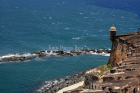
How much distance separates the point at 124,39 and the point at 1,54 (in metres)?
60.7

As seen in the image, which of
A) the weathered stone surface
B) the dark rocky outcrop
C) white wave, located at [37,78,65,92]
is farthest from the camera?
white wave, located at [37,78,65,92]

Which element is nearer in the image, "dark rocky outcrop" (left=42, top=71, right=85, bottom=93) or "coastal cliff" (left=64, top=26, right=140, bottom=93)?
"coastal cliff" (left=64, top=26, right=140, bottom=93)

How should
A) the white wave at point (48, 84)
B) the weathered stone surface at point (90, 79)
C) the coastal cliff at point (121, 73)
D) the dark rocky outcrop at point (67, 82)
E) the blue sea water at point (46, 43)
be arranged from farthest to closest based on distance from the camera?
the blue sea water at point (46, 43)
the white wave at point (48, 84)
the dark rocky outcrop at point (67, 82)
the weathered stone surface at point (90, 79)
the coastal cliff at point (121, 73)

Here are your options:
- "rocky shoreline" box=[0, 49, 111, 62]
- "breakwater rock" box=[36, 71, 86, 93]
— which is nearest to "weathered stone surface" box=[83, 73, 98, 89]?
"breakwater rock" box=[36, 71, 86, 93]

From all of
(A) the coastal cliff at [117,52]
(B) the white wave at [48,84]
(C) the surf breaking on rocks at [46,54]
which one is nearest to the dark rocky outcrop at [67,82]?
(B) the white wave at [48,84]

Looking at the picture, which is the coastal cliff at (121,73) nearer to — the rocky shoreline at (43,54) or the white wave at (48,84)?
the white wave at (48,84)

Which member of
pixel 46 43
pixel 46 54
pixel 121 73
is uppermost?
pixel 46 43

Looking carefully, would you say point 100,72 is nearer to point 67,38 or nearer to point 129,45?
point 129,45

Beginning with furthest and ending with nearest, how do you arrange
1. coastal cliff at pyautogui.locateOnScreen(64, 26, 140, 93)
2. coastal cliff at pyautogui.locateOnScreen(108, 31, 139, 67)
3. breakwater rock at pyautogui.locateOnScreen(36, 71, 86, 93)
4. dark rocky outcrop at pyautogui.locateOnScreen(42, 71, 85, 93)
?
1. breakwater rock at pyautogui.locateOnScreen(36, 71, 86, 93)
2. dark rocky outcrop at pyautogui.locateOnScreen(42, 71, 85, 93)
3. coastal cliff at pyautogui.locateOnScreen(108, 31, 139, 67)
4. coastal cliff at pyautogui.locateOnScreen(64, 26, 140, 93)

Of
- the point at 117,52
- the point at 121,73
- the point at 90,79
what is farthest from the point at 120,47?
the point at 121,73

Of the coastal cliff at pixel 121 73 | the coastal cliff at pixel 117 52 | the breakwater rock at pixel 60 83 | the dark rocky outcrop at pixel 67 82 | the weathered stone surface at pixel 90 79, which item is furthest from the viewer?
the breakwater rock at pixel 60 83

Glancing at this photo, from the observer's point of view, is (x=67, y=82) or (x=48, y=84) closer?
(x=67, y=82)

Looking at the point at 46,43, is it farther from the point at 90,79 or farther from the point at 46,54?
the point at 90,79

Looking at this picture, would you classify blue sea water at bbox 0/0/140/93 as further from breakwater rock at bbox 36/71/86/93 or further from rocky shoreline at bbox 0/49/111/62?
rocky shoreline at bbox 0/49/111/62
